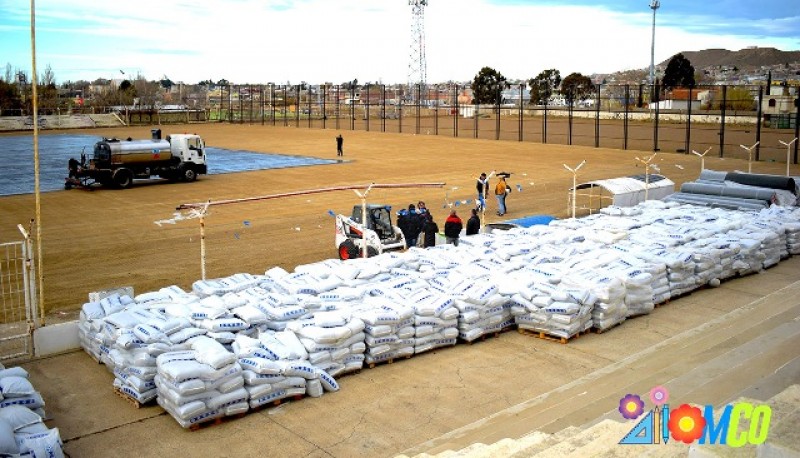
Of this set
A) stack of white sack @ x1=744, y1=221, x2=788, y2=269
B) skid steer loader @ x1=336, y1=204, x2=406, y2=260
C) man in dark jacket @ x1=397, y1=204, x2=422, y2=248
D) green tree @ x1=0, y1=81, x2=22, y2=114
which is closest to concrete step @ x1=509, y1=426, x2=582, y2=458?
skid steer loader @ x1=336, y1=204, x2=406, y2=260

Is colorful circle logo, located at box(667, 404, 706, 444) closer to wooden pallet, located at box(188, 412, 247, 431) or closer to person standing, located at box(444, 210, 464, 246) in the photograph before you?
wooden pallet, located at box(188, 412, 247, 431)

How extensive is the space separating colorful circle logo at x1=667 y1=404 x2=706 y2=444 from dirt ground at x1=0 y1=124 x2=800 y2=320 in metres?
13.2

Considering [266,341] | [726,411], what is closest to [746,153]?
[266,341]

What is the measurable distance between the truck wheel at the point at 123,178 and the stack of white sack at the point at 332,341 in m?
24.4

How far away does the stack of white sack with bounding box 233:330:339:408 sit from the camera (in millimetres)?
11273

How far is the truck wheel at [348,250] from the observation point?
2028 centimetres

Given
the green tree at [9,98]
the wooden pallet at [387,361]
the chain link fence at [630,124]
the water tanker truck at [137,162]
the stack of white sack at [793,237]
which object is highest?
the green tree at [9,98]

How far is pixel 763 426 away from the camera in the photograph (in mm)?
A: 5812

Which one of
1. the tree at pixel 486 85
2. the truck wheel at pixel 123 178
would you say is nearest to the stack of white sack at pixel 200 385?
the truck wheel at pixel 123 178

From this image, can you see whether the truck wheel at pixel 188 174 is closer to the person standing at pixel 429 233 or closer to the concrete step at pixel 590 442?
the person standing at pixel 429 233

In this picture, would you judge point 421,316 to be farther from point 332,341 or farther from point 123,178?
point 123,178

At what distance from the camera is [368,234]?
20.4m

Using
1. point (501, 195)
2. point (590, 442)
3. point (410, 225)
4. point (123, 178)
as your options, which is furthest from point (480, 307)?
point (123, 178)

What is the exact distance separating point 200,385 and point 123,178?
2641cm
